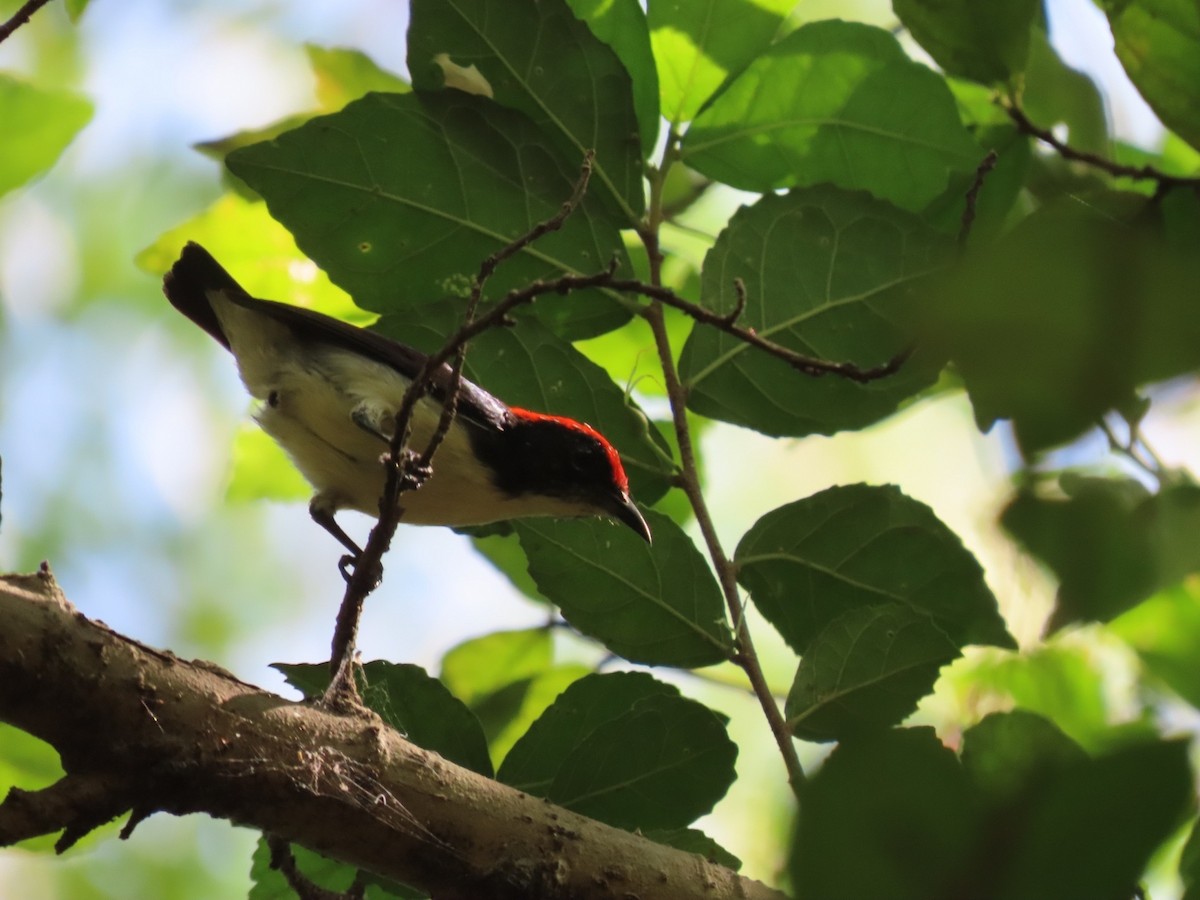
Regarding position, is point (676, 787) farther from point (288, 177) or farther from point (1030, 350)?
point (1030, 350)

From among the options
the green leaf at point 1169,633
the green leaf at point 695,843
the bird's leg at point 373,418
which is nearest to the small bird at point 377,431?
the bird's leg at point 373,418

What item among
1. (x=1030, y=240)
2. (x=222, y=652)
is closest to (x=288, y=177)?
(x=1030, y=240)

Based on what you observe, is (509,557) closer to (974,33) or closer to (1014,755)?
(974,33)

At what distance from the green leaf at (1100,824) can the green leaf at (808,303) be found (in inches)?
85.6

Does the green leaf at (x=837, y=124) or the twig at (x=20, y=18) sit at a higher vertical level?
the twig at (x=20, y=18)

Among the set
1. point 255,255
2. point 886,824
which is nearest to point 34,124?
point 255,255

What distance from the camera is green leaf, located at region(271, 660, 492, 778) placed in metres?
2.45

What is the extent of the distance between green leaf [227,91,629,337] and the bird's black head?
450 mm

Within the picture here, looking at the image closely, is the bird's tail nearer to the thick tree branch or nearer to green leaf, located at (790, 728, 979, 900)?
the thick tree branch

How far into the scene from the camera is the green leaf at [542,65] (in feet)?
9.27

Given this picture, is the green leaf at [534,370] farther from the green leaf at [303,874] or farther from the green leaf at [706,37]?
the green leaf at [303,874]

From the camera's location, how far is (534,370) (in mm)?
2873

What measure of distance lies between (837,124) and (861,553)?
111cm

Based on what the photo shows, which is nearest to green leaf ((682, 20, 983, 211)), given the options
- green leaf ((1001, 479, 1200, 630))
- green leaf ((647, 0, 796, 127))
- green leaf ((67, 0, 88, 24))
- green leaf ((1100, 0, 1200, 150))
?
green leaf ((647, 0, 796, 127))
